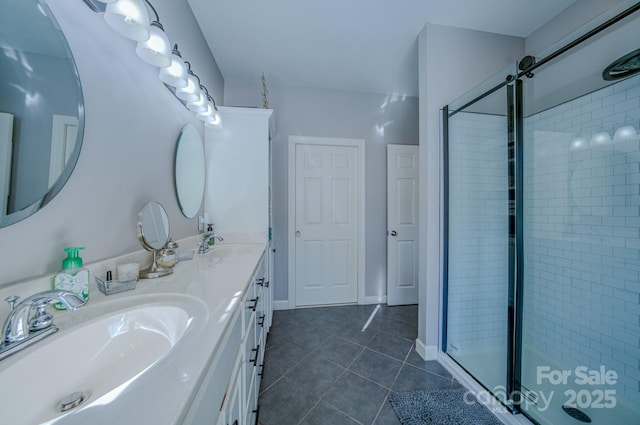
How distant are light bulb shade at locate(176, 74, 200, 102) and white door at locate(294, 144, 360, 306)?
1.30 m

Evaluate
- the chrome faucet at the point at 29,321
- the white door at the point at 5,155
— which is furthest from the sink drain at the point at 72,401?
the white door at the point at 5,155

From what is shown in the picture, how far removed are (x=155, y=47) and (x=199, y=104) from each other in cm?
Result: 51

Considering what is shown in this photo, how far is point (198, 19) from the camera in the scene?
1.70 metres

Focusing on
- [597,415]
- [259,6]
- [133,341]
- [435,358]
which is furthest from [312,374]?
[259,6]

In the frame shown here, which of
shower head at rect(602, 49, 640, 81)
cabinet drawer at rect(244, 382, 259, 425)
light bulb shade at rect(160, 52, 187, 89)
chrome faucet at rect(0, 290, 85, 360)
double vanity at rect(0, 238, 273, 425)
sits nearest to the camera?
double vanity at rect(0, 238, 273, 425)

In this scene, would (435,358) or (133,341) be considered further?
(435,358)

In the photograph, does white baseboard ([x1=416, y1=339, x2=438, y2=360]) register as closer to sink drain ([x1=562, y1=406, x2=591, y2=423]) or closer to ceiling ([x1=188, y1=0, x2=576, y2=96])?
sink drain ([x1=562, y1=406, x2=591, y2=423])

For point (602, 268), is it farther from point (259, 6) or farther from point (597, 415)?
point (259, 6)

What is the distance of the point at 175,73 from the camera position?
1.16 metres

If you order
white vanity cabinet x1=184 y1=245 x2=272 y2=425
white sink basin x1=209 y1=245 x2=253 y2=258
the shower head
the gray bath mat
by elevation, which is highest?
the shower head

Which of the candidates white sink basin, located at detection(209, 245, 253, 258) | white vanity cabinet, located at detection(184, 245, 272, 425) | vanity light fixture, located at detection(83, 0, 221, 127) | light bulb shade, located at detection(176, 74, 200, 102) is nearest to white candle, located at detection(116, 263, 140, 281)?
white vanity cabinet, located at detection(184, 245, 272, 425)

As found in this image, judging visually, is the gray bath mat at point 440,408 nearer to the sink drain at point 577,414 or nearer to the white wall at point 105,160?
the sink drain at point 577,414

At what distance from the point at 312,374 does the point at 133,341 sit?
4.32 ft

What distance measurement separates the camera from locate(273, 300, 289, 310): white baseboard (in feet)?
8.39
